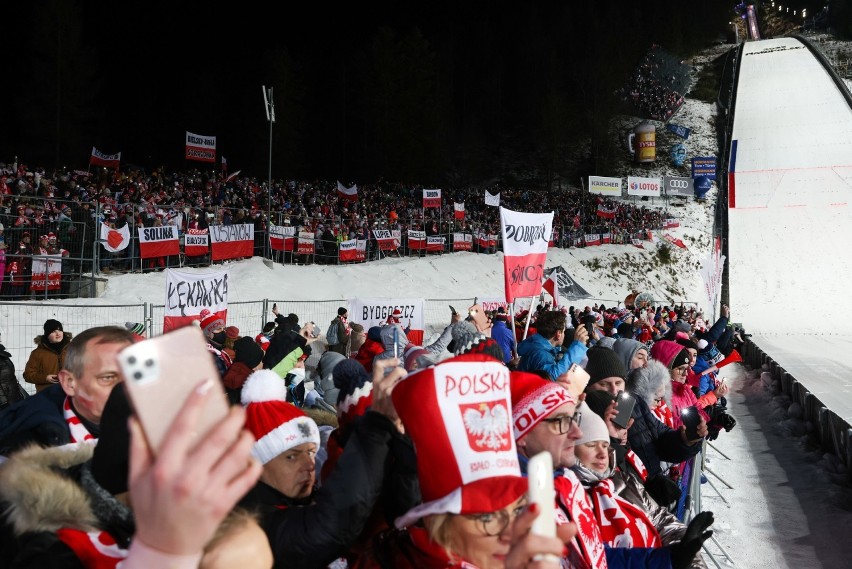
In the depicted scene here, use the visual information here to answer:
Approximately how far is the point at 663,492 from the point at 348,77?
64.1m

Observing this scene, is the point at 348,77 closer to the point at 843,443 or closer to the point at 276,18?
the point at 276,18

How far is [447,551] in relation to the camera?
1915mm

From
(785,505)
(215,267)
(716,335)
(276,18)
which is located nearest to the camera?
(785,505)

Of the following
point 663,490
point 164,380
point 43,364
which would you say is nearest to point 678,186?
point 43,364

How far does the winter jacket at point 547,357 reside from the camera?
5254mm

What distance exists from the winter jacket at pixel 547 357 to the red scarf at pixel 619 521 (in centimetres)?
210

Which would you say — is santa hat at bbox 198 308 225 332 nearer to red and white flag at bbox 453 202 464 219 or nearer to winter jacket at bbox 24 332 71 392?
winter jacket at bbox 24 332 71 392

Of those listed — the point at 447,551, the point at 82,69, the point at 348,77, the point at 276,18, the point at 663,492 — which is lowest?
the point at 663,492

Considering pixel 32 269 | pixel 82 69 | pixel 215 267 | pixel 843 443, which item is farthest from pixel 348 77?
pixel 843 443

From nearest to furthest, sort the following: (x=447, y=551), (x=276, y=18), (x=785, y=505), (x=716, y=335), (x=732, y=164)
Result: 1. (x=447, y=551)
2. (x=785, y=505)
3. (x=716, y=335)
4. (x=732, y=164)
5. (x=276, y=18)

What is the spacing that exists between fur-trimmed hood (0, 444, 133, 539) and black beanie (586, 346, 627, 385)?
3.31 m

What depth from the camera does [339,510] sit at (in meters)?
2.03

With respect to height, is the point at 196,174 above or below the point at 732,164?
below

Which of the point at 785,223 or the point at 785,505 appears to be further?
the point at 785,223
